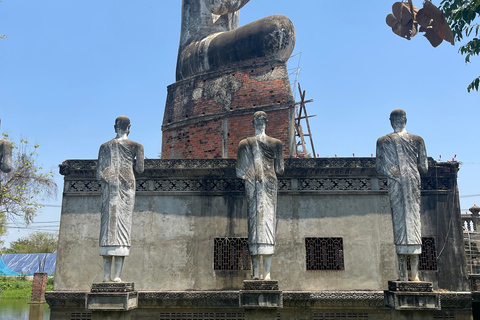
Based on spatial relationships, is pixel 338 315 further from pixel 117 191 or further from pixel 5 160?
pixel 5 160

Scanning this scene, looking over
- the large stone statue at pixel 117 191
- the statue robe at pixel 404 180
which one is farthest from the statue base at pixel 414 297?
the large stone statue at pixel 117 191

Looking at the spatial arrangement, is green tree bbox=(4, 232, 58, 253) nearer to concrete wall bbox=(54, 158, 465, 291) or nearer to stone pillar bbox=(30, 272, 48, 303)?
stone pillar bbox=(30, 272, 48, 303)

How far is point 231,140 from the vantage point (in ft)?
43.3

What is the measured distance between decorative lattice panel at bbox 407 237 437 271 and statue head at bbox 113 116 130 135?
650 cm

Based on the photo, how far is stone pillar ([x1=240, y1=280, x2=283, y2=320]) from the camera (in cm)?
666

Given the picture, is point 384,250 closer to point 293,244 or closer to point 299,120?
point 293,244

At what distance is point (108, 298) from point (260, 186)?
3.03 metres

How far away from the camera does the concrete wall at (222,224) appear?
9.04m

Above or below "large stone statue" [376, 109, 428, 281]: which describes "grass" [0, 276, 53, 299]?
below

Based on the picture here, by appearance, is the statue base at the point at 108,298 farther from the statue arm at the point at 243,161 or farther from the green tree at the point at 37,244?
the green tree at the point at 37,244

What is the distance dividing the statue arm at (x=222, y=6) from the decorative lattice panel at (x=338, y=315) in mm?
11026

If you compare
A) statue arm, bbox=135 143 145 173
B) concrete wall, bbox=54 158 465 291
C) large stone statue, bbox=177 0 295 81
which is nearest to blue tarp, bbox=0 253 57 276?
large stone statue, bbox=177 0 295 81

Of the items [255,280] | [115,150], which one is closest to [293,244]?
[255,280]

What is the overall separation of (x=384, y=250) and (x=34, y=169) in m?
18.0
